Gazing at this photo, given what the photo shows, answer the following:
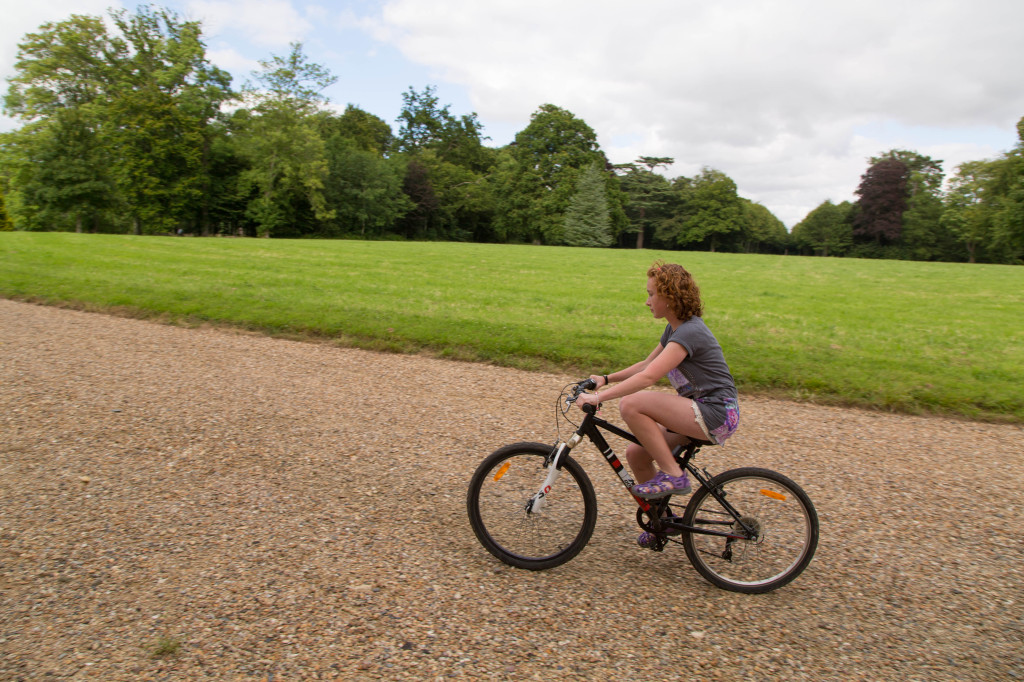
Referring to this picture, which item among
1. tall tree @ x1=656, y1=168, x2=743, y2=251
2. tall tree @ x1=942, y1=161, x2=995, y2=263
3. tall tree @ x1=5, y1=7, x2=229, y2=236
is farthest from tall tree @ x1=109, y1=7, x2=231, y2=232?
tall tree @ x1=942, y1=161, x2=995, y2=263

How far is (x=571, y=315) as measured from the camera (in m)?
13.5

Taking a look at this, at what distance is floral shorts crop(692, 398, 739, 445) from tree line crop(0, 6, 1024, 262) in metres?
53.1

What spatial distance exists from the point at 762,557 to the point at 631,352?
615cm

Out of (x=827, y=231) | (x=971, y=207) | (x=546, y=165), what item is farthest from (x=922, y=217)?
(x=546, y=165)

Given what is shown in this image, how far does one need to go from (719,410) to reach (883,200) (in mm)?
88169

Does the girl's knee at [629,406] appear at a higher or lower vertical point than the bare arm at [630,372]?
lower

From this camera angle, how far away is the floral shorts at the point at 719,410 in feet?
12.4

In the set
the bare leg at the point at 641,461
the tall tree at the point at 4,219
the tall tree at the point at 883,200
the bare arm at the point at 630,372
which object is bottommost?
the bare leg at the point at 641,461

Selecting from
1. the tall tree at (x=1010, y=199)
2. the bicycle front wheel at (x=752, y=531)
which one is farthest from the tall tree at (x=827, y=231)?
the bicycle front wheel at (x=752, y=531)

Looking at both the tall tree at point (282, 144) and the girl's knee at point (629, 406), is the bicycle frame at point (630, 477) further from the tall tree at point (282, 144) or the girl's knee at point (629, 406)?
the tall tree at point (282, 144)

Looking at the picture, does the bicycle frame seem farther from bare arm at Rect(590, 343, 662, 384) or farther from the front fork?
bare arm at Rect(590, 343, 662, 384)

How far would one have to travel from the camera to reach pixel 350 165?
197 feet

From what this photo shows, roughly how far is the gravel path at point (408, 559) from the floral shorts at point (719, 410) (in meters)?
1.07

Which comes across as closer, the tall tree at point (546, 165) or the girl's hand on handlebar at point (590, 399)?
the girl's hand on handlebar at point (590, 399)
